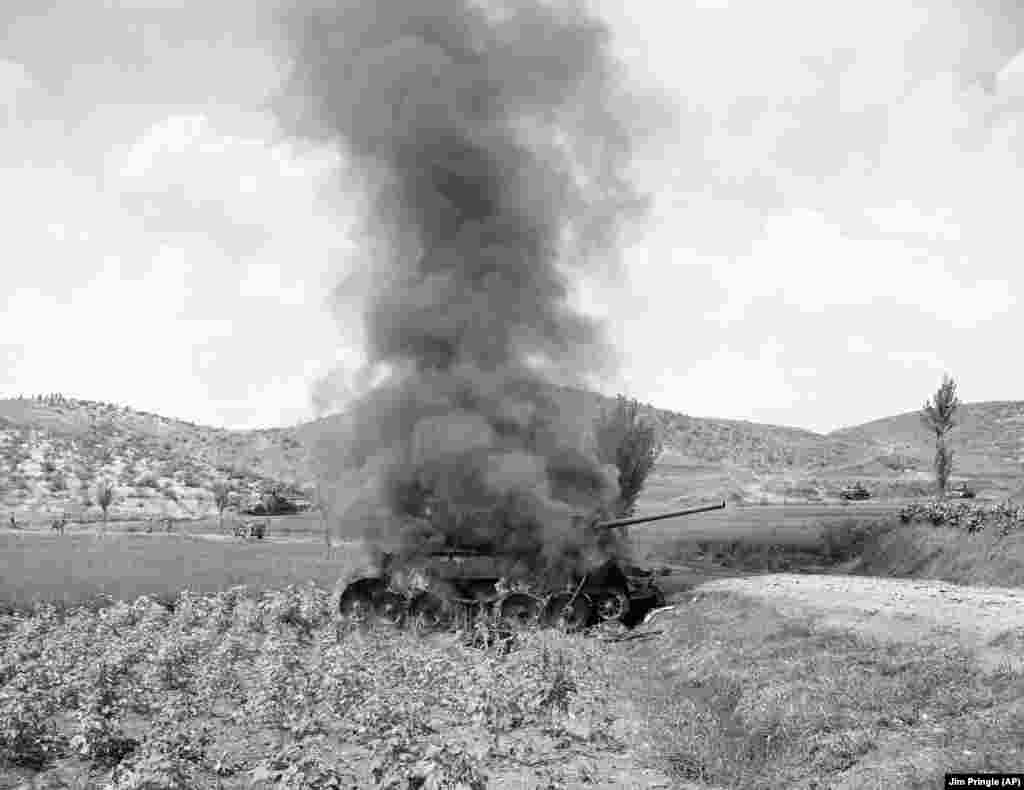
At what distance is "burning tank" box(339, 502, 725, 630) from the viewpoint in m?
20.5

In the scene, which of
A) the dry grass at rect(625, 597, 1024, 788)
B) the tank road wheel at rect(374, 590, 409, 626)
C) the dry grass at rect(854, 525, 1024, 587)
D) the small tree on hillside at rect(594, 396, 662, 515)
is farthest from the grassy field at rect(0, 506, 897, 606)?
the dry grass at rect(625, 597, 1024, 788)

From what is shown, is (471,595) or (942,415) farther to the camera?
(942,415)

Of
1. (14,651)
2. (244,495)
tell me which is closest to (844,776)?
(14,651)

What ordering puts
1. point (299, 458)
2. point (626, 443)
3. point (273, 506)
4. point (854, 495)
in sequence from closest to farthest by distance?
1. point (626, 443)
2. point (273, 506)
3. point (854, 495)
4. point (299, 458)

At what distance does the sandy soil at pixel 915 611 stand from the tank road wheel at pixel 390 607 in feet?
27.3

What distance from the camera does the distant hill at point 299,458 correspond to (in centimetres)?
6950

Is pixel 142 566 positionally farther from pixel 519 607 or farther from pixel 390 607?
pixel 519 607

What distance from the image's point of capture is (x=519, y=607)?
2039 cm

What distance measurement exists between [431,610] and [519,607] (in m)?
2.11

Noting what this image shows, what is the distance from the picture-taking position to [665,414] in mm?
140125

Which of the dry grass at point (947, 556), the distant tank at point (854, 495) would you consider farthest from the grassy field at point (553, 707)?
the distant tank at point (854, 495)

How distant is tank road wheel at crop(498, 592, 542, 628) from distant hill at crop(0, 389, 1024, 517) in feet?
20.0

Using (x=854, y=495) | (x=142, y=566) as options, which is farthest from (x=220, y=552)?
(x=854, y=495)

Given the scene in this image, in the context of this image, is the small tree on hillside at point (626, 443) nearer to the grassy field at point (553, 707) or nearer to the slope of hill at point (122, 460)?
the grassy field at point (553, 707)
